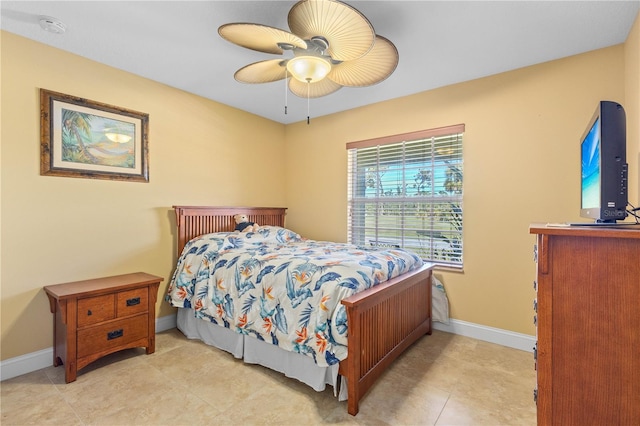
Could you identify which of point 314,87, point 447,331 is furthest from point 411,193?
point 314,87

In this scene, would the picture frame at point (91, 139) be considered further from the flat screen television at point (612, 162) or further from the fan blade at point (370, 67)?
the flat screen television at point (612, 162)

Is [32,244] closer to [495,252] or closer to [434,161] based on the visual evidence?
[434,161]

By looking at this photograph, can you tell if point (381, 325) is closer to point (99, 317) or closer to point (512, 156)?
point (512, 156)

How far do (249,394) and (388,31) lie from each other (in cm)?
267

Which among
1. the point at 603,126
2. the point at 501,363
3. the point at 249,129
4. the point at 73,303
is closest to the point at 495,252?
the point at 501,363

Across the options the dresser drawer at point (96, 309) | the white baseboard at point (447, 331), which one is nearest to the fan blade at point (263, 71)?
the dresser drawer at point (96, 309)

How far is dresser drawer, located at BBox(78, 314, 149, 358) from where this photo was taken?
2.24 meters

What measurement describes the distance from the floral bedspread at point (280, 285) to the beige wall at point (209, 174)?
0.57 meters

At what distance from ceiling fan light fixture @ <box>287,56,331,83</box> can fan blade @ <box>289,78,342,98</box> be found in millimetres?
314

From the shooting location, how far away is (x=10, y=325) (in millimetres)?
2260

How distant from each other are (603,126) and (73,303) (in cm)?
313

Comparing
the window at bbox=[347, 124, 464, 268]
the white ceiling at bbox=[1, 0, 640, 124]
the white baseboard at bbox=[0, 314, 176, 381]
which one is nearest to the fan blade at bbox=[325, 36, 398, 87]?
the white ceiling at bbox=[1, 0, 640, 124]

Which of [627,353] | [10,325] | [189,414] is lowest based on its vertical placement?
[189,414]

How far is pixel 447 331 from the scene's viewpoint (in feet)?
10.1
